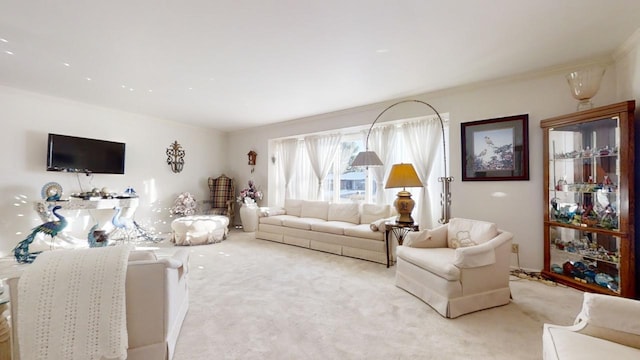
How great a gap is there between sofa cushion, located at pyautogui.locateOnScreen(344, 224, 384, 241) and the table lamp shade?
0.37 meters

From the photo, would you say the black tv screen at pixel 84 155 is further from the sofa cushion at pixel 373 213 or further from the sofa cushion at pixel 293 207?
the sofa cushion at pixel 373 213

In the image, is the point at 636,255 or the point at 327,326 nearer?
the point at 327,326

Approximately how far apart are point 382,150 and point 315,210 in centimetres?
171

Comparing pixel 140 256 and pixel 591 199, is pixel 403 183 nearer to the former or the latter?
pixel 591 199

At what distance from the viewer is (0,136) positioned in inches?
149

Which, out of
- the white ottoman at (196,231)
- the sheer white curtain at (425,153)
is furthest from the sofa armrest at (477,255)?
the white ottoman at (196,231)

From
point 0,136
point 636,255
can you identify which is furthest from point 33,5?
point 636,255

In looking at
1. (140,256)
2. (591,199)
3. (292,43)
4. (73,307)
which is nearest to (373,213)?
(591,199)

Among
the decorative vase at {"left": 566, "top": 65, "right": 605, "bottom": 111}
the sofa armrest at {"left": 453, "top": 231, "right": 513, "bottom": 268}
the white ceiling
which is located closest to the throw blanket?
the white ceiling

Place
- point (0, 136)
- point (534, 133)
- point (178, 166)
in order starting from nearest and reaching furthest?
point (534, 133) < point (0, 136) < point (178, 166)

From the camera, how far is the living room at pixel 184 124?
2.89 meters

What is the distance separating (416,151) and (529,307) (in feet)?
8.40

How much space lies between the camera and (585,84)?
270cm

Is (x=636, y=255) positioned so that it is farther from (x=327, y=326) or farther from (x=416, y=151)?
(x=327, y=326)
